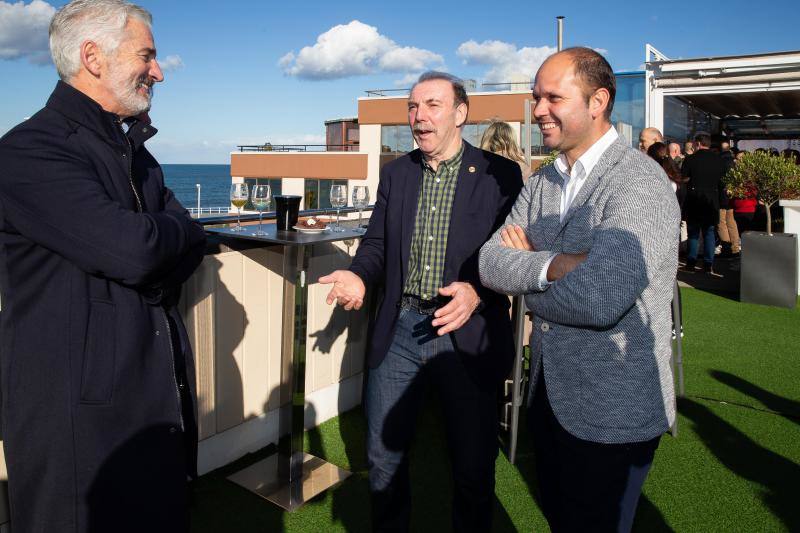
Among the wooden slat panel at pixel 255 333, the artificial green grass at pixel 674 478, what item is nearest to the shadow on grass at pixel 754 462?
the artificial green grass at pixel 674 478

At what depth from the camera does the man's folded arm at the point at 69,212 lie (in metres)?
1.52

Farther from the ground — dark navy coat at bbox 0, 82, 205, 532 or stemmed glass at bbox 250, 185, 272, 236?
stemmed glass at bbox 250, 185, 272, 236

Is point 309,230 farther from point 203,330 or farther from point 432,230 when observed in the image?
point 432,230

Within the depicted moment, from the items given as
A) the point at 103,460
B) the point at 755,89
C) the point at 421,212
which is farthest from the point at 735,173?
the point at 103,460

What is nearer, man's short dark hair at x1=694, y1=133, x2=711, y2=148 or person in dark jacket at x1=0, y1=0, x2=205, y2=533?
person in dark jacket at x1=0, y1=0, x2=205, y2=533

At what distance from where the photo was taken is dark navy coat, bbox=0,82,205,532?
1530 millimetres

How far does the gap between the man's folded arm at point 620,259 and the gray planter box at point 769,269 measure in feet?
21.7

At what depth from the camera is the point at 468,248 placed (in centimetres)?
236

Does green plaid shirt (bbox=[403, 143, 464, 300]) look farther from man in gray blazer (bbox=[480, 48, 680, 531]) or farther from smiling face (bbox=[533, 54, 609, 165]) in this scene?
smiling face (bbox=[533, 54, 609, 165])

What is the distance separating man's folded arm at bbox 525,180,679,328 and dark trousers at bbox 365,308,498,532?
0.82 meters

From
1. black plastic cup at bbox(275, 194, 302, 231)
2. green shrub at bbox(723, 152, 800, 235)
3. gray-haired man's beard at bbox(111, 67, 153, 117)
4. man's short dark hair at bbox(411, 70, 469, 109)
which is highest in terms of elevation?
green shrub at bbox(723, 152, 800, 235)

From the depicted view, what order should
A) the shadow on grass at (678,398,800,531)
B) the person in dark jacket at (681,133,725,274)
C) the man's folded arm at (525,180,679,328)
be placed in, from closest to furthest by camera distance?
the man's folded arm at (525,180,679,328) → the shadow on grass at (678,398,800,531) → the person in dark jacket at (681,133,725,274)

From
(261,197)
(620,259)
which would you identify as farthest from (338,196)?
(620,259)

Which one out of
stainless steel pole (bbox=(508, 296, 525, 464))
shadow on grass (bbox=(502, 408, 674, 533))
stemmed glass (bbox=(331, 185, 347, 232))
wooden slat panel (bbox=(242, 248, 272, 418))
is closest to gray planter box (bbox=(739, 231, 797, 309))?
shadow on grass (bbox=(502, 408, 674, 533))
